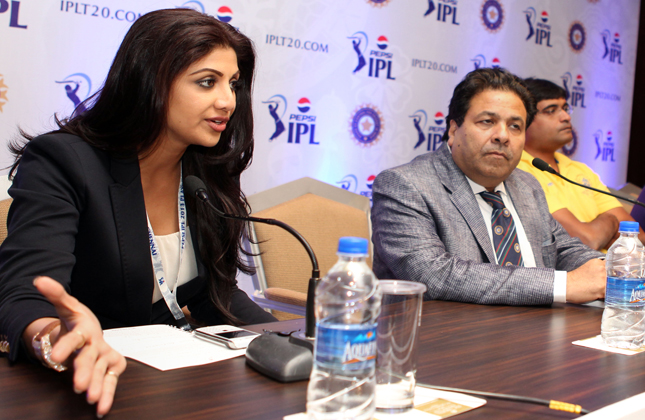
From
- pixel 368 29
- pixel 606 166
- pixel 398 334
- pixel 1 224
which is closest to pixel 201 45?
pixel 1 224

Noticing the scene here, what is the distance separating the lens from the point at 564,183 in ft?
10.6

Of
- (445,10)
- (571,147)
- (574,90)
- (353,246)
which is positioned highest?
(445,10)

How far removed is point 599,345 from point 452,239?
73 cm

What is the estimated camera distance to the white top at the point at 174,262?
5.22 ft

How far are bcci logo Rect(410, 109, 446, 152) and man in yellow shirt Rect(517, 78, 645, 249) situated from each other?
23.8 inches

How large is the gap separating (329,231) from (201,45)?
3.95 ft

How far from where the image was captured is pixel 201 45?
1.54 m

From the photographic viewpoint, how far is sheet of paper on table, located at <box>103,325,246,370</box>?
0.97m

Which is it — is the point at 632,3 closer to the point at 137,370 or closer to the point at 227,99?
the point at 227,99

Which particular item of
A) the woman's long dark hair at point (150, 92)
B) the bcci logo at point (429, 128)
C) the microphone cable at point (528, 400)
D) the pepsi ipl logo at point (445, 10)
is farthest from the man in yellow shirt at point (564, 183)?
the microphone cable at point (528, 400)

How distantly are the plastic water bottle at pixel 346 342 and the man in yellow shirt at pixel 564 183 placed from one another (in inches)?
96.0

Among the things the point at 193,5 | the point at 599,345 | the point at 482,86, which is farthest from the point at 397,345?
the point at 193,5

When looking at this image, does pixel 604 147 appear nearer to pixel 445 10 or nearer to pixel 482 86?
pixel 445 10

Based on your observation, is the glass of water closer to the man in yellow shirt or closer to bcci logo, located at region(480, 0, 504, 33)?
the man in yellow shirt
